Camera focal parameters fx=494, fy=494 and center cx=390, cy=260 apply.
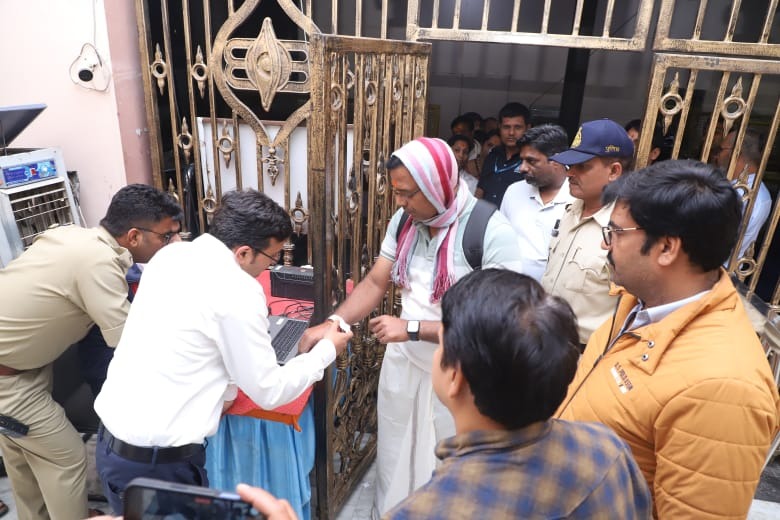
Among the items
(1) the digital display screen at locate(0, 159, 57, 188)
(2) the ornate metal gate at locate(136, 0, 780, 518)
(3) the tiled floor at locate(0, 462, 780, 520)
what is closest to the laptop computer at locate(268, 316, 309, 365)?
(2) the ornate metal gate at locate(136, 0, 780, 518)

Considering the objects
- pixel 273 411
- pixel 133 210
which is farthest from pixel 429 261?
pixel 133 210

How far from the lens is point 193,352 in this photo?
1.46 m

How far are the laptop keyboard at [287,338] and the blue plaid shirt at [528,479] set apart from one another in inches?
54.1

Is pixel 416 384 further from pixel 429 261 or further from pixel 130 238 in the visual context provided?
pixel 130 238

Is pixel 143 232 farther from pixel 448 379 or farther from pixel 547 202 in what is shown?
pixel 547 202

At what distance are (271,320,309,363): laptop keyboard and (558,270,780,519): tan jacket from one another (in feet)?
4.26

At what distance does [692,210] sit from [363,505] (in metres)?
2.14

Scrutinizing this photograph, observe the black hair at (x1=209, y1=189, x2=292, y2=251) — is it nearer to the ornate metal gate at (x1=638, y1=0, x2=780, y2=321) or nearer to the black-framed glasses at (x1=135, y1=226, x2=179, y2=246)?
the black-framed glasses at (x1=135, y1=226, x2=179, y2=246)

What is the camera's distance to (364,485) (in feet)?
8.74

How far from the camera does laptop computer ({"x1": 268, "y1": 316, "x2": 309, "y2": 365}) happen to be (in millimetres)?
2094

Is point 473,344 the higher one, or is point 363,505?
point 473,344

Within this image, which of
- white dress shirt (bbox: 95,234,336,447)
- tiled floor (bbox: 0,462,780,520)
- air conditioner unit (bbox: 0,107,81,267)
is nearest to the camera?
white dress shirt (bbox: 95,234,336,447)

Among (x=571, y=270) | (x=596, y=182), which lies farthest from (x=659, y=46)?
(x=571, y=270)

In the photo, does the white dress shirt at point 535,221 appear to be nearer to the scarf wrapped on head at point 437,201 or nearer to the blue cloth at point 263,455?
the scarf wrapped on head at point 437,201
